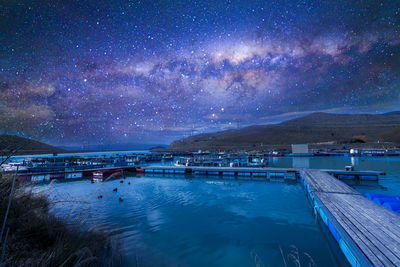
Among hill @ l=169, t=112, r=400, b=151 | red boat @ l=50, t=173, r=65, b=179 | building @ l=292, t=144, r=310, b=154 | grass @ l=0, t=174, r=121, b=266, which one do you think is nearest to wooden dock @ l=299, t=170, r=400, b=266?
grass @ l=0, t=174, r=121, b=266

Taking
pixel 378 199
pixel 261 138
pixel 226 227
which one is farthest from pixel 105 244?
pixel 261 138

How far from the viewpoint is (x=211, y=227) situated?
980 centimetres

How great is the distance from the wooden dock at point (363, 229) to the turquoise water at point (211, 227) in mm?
1100

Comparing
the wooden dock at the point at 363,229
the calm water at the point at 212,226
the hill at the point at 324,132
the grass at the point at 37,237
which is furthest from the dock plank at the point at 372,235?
the hill at the point at 324,132

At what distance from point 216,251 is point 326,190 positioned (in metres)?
8.59

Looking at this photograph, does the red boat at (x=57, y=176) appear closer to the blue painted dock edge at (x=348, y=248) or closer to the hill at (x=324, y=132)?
the blue painted dock edge at (x=348, y=248)

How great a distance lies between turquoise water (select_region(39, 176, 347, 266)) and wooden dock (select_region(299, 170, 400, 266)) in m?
1.10

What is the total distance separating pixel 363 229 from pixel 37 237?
917cm

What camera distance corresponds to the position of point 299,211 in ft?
39.0

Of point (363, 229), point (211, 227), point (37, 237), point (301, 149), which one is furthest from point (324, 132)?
point (37, 237)

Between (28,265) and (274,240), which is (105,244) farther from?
(274,240)

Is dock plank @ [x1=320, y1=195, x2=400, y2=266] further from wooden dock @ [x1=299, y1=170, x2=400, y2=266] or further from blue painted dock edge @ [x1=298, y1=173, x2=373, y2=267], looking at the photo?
blue painted dock edge @ [x1=298, y1=173, x2=373, y2=267]

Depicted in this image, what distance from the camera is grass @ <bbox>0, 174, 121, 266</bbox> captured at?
3.83m

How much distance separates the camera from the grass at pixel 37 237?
383 cm
